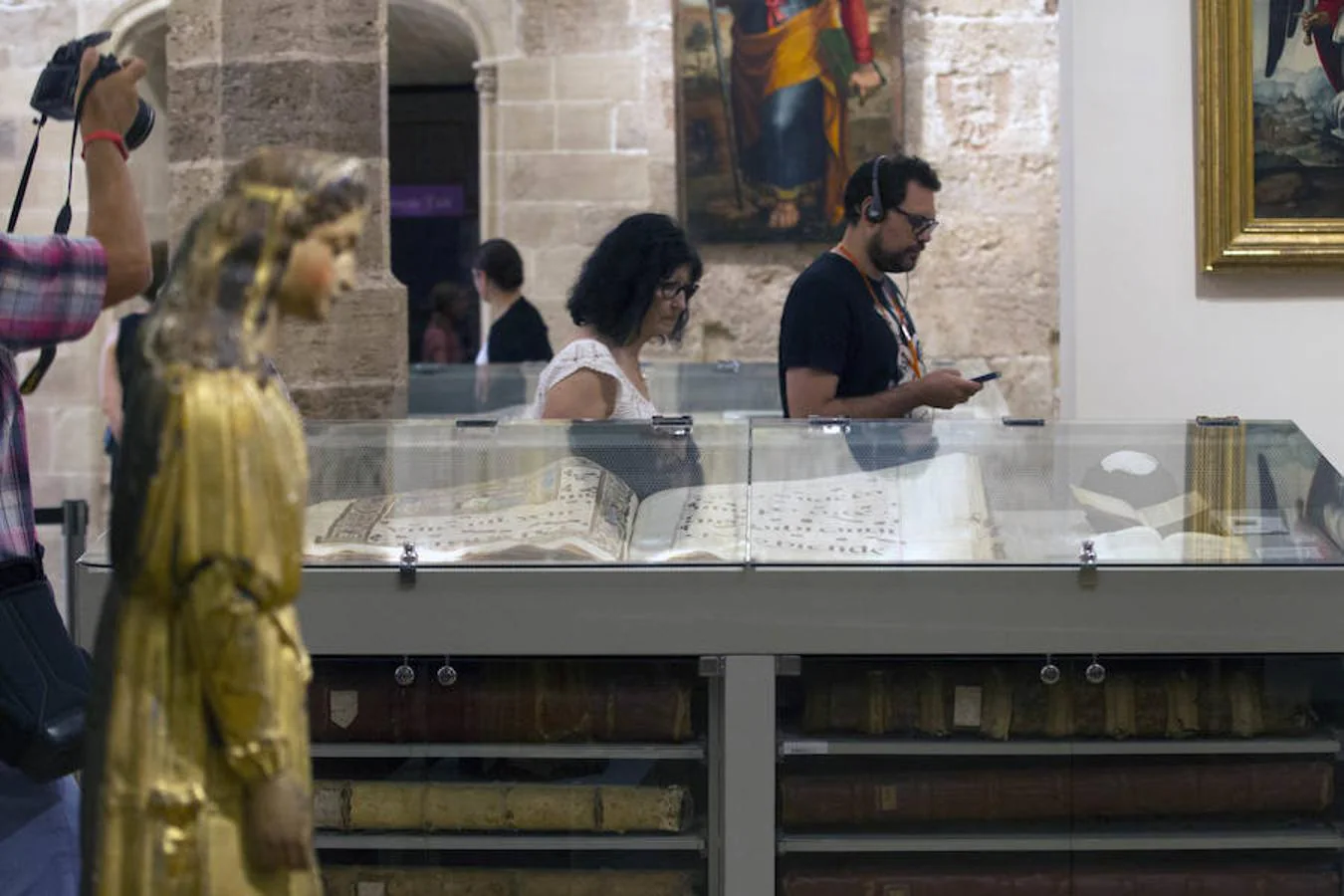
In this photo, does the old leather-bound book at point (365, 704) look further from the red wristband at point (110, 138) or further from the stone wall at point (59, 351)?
the stone wall at point (59, 351)

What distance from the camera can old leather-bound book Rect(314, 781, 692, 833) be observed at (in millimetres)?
3539

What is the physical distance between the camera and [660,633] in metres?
3.49

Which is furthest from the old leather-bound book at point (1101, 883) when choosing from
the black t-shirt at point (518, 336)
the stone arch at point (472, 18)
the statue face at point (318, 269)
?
the stone arch at point (472, 18)

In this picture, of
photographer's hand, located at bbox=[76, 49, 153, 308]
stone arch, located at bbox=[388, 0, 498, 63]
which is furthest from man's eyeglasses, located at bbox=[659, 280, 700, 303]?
stone arch, located at bbox=[388, 0, 498, 63]

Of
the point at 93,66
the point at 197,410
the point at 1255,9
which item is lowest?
the point at 197,410

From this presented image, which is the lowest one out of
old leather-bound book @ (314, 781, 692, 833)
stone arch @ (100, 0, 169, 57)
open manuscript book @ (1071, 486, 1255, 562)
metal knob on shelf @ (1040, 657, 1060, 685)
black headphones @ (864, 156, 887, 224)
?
old leather-bound book @ (314, 781, 692, 833)

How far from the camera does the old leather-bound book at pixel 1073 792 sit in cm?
354

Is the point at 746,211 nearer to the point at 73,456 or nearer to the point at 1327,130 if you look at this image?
the point at 73,456

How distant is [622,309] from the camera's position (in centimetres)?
436

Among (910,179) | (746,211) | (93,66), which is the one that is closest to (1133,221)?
(910,179)

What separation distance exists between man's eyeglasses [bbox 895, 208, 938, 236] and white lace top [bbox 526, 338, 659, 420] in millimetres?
797

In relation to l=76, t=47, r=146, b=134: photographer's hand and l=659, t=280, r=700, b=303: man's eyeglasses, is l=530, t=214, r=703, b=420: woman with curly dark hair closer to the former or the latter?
l=659, t=280, r=700, b=303: man's eyeglasses

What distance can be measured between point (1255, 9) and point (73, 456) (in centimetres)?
810

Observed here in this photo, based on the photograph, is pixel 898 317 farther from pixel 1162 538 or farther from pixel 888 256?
pixel 1162 538
